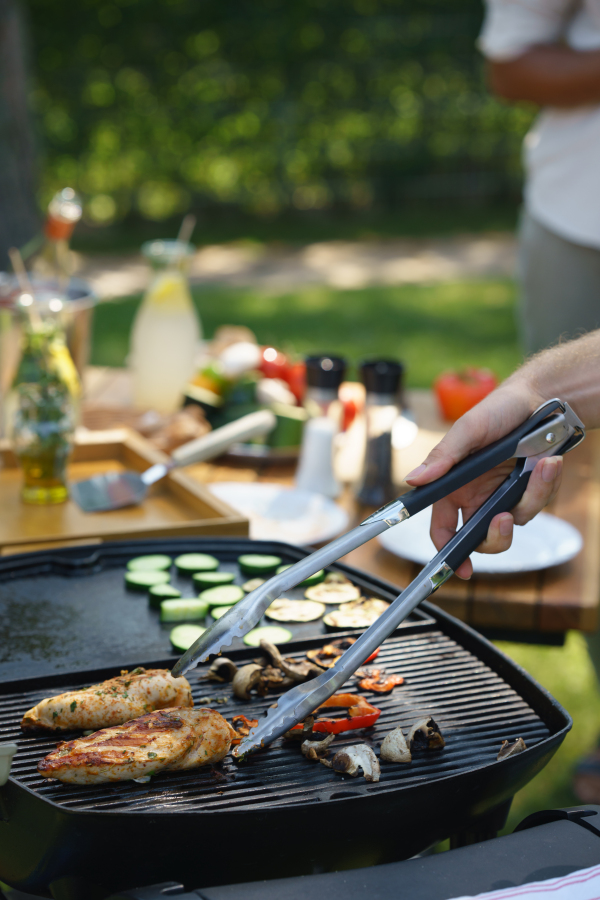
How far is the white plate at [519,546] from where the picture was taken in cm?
189

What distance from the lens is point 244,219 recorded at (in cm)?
1186

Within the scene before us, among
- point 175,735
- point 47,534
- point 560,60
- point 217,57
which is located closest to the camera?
point 175,735

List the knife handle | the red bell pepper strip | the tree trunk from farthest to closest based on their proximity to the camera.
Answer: the tree trunk → the knife handle → the red bell pepper strip

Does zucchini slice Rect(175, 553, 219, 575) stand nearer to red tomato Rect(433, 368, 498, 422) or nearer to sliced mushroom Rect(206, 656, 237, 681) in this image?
sliced mushroom Rect(206, 656, 237, 681)

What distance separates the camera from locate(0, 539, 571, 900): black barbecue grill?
106 cm

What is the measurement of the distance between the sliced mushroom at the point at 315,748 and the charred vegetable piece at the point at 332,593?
428 millimetres

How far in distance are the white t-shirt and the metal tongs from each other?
1.71 metres

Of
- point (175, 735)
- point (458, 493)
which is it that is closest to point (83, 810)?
point (175, 735)

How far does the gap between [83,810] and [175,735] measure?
18 cm

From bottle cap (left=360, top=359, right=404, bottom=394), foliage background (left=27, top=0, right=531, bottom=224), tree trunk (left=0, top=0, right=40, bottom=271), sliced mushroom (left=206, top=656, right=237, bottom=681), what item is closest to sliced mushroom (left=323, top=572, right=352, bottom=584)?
sliced mushroom (left=206, top=656, right=237, bottom=681)

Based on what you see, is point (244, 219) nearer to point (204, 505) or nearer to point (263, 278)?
point (263, 278)

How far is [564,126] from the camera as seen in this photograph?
2.91 m

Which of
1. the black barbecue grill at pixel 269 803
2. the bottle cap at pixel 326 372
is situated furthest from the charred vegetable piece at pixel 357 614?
the bottle cap at pixel 326 372

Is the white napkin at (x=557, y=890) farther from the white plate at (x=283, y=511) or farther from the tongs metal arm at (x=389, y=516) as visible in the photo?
the white plate at (x=283, y=511)
